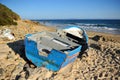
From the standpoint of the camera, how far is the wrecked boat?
19.3ft

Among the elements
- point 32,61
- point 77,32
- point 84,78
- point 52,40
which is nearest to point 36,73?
point 32,61

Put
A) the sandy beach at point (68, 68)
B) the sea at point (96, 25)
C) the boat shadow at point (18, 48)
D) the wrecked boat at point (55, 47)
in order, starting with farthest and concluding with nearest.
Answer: the sea at point (96, 25) → the boat shadow at point (18, 48) → the wrecked boat at point (55, 47) → the sandy beach at point (68, 68)

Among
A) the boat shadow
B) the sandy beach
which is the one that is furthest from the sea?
the boat shadow

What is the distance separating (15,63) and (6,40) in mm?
3390

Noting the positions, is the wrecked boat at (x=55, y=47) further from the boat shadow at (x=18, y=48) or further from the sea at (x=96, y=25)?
the sea at (x=96, y=25)

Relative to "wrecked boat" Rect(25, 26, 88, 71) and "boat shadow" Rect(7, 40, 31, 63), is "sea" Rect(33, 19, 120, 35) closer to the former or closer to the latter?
"wrecked boat" Rect(25, 26, 88, 71)

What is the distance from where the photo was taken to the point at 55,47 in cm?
769

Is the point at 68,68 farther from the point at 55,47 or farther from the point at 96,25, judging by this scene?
the point at 96,25

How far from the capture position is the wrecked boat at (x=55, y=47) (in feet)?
19.3

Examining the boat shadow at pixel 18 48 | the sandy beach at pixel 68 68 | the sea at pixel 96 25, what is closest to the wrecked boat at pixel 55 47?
the sandy beach at pixel 68 68

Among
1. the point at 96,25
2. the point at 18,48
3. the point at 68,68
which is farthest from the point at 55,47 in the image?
the point at 96,25

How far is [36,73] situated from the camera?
18.2 feet

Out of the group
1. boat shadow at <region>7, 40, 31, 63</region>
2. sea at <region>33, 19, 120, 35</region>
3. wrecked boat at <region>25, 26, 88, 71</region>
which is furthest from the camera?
sea at <region>33, 19, 120, 35</region>

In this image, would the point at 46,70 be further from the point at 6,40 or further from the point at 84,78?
the point at 6,40
